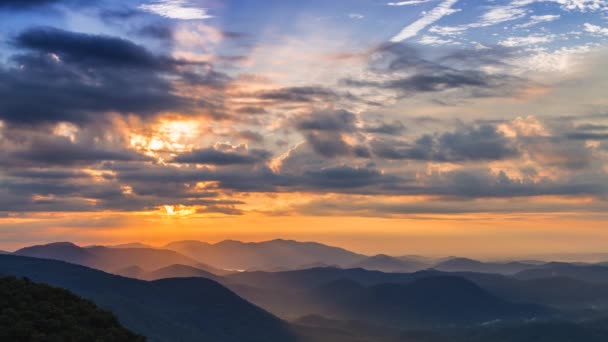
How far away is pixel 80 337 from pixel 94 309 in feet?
27.6

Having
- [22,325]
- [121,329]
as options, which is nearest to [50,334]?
[22,325]

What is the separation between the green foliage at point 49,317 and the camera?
6419cm

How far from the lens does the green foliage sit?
6419 centimetres

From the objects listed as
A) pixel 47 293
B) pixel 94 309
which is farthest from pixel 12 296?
pixel 94 309

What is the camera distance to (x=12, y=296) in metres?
72.4

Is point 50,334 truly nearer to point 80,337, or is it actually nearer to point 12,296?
point 80,337

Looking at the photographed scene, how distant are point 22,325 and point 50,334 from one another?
2.81 metres

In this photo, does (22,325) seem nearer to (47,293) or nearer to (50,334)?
(50,334)

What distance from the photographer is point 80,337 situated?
65.7 metres

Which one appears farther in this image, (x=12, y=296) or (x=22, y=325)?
(x=12, y=296)

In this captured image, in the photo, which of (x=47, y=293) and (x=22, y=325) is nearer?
(x=22, y=325)

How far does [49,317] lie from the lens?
69188 millimetres

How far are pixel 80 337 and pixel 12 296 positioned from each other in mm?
12255

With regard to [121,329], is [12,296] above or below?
above
